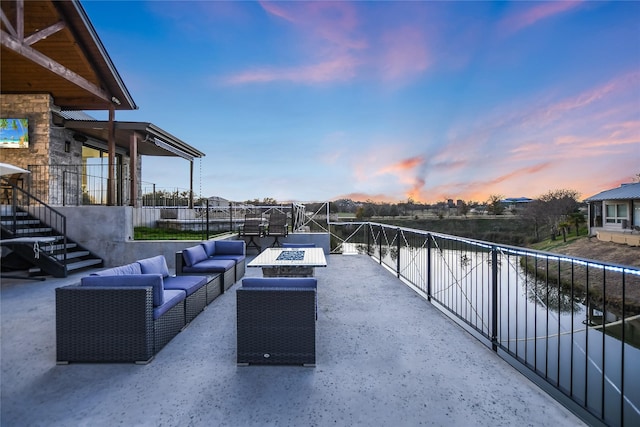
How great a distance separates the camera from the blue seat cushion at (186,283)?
346cm

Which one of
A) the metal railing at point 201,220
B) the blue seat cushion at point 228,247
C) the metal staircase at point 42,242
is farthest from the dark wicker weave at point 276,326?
the metal railing at point 201,220

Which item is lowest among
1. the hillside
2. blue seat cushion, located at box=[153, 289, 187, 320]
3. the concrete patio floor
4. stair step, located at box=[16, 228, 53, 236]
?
the hillside

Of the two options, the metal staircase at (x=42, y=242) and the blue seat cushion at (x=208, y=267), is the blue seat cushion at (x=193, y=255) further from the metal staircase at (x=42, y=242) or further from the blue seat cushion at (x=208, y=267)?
the metal staircase at (x=42, y=242)

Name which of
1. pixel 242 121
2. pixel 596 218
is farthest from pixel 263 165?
pixel 596 218

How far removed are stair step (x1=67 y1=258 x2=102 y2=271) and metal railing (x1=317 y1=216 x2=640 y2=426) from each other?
20.7 feet

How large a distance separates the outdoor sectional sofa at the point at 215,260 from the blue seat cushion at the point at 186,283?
0.74 meters

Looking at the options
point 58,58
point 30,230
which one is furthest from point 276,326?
point 58,58

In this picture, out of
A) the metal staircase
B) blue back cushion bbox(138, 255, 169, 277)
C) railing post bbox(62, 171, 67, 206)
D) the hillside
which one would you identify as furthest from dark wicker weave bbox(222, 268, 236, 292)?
the hillside

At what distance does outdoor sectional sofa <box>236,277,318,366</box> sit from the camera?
7.98 ft

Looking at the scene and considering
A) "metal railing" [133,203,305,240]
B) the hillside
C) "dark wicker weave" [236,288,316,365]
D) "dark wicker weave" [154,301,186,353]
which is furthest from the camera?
the hillside

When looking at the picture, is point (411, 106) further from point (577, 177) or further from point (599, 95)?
point (577, 177)

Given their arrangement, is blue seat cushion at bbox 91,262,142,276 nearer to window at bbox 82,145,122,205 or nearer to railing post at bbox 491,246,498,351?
railing post at bbox 491,246,498,351

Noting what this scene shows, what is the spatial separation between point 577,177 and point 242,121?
24.2m

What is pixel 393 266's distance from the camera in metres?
6.70
